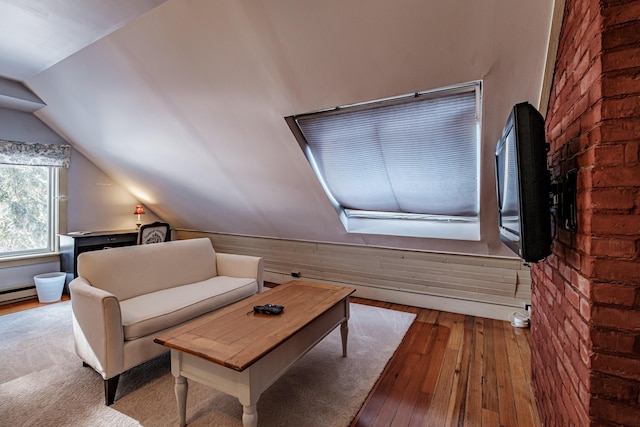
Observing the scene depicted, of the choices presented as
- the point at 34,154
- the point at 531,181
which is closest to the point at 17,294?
the point at 34,154

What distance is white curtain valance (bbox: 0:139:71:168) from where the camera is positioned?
359 cm

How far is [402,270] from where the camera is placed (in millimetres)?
3459

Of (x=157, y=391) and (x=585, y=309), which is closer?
(x=585, y=309)

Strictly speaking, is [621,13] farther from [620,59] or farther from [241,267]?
[241,267]

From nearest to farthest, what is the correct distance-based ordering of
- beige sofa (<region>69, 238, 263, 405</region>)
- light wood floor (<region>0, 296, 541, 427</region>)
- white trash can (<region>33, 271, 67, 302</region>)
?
1. light wood floor (<region>0, 296, 541, 427</region>)
2. beige sofa (<region>69, 238, 263, 405</region>)
3. white trash can (<region>33, 271, 67, 302</region>)

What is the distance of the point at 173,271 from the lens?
109 inches

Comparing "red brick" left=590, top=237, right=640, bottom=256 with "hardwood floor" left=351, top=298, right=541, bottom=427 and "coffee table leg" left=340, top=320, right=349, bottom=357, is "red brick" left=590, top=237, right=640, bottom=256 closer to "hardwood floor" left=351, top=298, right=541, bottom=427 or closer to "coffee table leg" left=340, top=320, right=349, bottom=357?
"hardwood floor" left=351, top=298, right=541, bottom=427

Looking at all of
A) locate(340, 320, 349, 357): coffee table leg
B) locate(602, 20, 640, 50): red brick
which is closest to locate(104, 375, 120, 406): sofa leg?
locate(340, 320, 349, 357): coffee table leg

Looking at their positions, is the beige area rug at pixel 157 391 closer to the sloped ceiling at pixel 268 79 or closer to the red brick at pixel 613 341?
the red brick at pixel 613 341

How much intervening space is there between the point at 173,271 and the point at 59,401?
116 centimetres

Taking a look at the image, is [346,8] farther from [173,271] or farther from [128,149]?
[128,149]

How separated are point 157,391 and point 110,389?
0.26 m

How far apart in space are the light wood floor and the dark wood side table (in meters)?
3.91

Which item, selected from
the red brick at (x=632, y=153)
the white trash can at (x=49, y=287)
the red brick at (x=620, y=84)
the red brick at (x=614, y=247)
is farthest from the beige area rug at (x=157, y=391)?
the red brick at (x=620, y=84)
